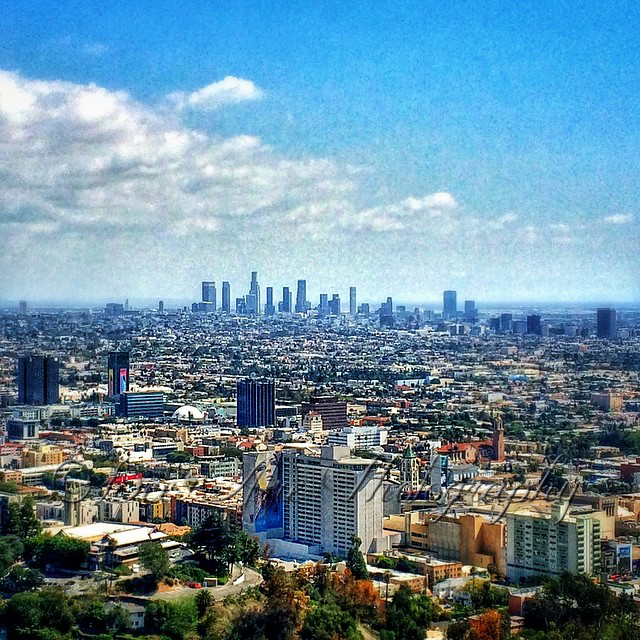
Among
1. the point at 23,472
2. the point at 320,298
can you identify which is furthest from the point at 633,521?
the point at 320,298

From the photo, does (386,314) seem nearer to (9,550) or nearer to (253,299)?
(253,299)

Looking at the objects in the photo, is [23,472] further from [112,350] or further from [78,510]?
[112,350]

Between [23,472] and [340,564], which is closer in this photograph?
[340,564]

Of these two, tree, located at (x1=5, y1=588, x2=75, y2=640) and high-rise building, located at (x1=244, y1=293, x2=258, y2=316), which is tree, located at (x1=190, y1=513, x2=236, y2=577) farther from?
high-rise building, located at (x1=244, y1=293, x2=258, y2=316)

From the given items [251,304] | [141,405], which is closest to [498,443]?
[141,405]

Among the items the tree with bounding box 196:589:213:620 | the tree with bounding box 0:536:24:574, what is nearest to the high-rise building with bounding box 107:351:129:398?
the tree with bounding box 0:536:24:574

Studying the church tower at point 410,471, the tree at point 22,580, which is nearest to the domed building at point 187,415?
the church tower at point 410,471

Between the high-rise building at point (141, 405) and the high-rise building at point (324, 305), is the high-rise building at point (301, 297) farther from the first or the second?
the high-rise building at point (141, 405)
